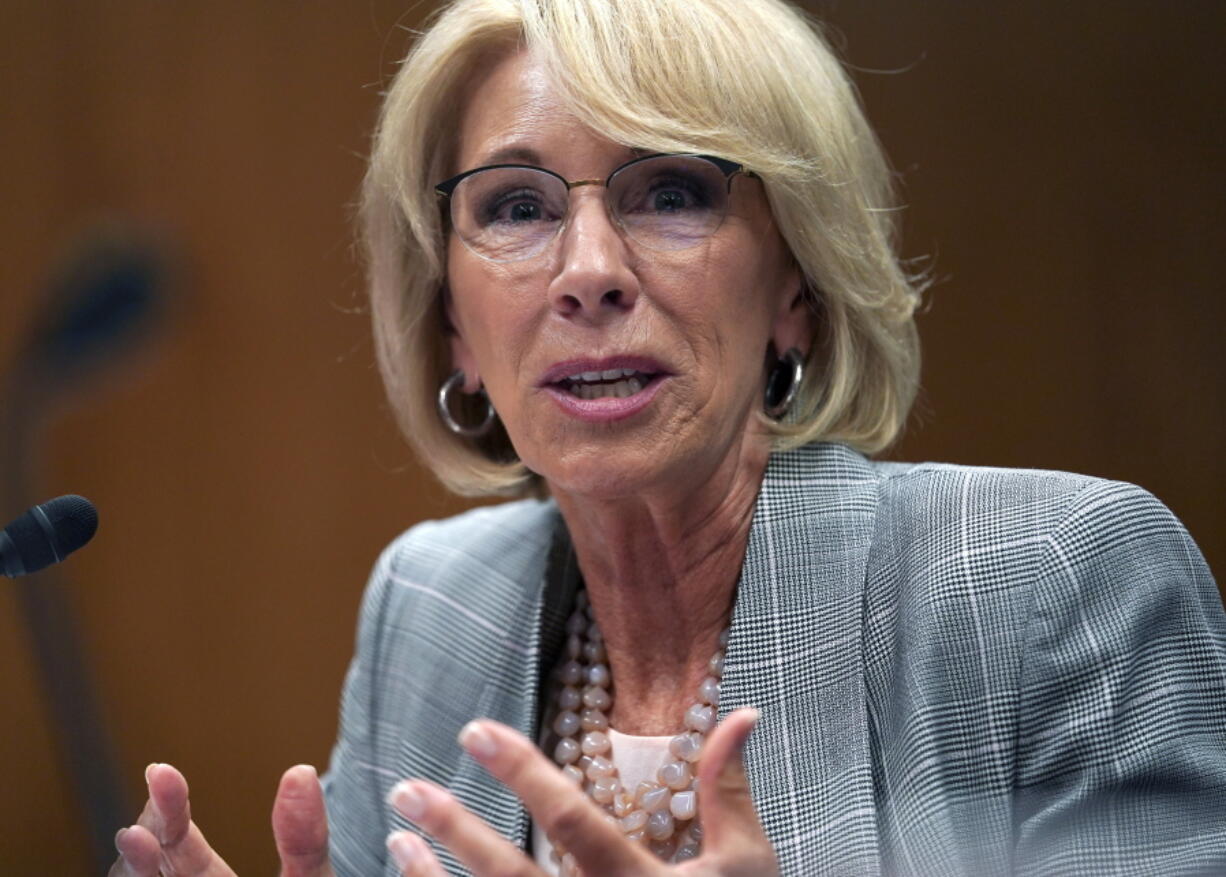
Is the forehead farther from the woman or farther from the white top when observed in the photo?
the white top

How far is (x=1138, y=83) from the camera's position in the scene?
221cm

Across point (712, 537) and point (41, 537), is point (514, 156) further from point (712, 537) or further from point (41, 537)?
point (41, 537)

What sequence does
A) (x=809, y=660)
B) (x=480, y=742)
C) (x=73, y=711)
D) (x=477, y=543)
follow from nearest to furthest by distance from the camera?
(x=480, y=742), (x=73, y=711), (x=809, y=660), (x=477, y=543)

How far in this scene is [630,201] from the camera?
57.0 inches

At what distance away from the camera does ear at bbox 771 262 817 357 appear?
5.15ft

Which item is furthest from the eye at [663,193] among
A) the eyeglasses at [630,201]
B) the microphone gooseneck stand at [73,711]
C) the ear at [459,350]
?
the microphone gooseneck stand at [73,711]

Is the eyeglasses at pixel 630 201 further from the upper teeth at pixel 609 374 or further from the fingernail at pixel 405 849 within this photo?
the fingernail at pixel 405 849

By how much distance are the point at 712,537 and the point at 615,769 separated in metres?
0.29

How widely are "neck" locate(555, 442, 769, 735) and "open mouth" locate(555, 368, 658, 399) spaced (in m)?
0.13

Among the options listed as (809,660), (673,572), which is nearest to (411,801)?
(809,660)

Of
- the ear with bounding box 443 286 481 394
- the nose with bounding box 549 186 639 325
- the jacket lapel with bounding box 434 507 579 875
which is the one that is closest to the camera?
the nose with bounding box 549 186 639 325

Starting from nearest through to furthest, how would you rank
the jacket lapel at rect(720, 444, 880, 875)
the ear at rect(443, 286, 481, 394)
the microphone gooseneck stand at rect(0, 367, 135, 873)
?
the microphone gooseneck stand at rect(0, 367, 135, 873) → the jacket lapel at rect(720, 444, 880, 875) → the ear at rect(443, 286, 481, 394)

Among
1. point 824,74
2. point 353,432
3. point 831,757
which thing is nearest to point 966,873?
point 831,757

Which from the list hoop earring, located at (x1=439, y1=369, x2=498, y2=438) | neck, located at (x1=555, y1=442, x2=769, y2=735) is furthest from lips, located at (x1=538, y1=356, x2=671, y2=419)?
hoop earring, located at (x1=439, y1=369, x2=498, y2=438)
